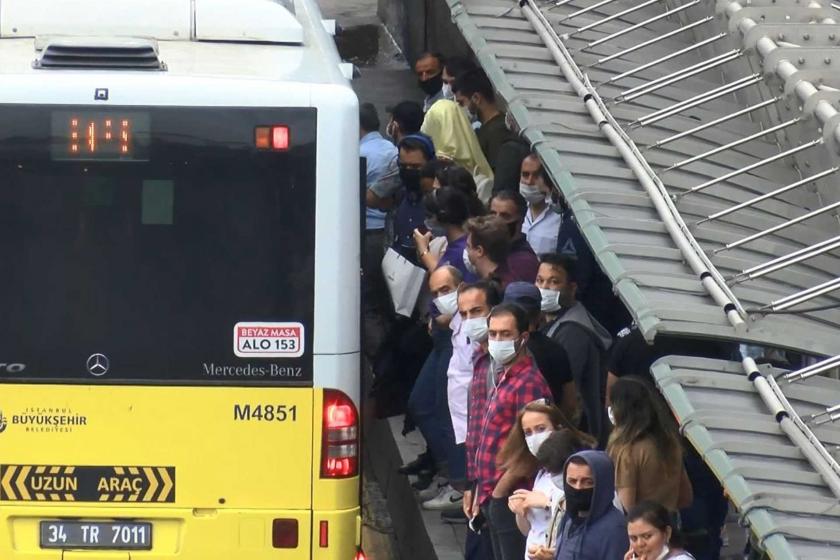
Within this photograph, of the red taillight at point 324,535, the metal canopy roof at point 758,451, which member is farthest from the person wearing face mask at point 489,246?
the metal canopy roof at point 758,451

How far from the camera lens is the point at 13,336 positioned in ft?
26.9

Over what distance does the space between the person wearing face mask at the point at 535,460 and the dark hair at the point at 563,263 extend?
115cm

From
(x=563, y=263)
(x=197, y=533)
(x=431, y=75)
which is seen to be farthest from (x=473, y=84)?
(x=197, y=533)

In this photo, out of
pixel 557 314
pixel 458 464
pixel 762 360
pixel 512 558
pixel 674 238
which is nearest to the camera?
pixel 762 360

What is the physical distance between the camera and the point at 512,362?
8766 millimetres

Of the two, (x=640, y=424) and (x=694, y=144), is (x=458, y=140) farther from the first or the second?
(x=640, y=424)

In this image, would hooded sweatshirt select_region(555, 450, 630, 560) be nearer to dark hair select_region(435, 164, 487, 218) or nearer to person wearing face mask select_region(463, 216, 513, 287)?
person wearing face mask select_region(463, 216, 513, 287)

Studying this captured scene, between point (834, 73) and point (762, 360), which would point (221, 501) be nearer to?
point (762, 360)

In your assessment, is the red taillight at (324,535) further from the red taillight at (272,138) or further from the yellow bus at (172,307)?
the red taillight at (272,138)

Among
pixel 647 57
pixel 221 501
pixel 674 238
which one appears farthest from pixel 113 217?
pixel 647 57

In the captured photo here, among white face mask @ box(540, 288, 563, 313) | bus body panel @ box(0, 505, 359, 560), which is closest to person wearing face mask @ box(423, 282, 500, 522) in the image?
white face mask @ box(540, 288, 563, 313)

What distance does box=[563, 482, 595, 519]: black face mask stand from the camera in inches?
285

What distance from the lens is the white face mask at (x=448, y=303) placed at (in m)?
10.3

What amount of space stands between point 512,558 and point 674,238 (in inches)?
69.9
